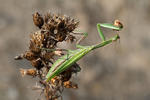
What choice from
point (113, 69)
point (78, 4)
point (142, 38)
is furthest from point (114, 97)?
point (78, 4)

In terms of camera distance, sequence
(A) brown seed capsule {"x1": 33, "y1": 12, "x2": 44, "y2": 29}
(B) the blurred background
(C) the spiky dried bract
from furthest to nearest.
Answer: (B) the blurred background, (A) brown seed capsule {"x1": 33, "y1": 12, "x2": 44, "y2": 29}, (C) the spiky dried bract

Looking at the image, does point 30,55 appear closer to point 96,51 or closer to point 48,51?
point 48,51

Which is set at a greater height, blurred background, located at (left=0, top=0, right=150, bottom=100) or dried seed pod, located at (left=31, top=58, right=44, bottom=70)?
dried seed pod, located at (left=31, top=58, right=44, bottom=70)

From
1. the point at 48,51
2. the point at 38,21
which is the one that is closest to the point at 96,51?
the point at 38,21

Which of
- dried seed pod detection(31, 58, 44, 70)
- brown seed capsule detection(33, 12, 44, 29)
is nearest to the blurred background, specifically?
brown seed capsule detection(33, 12, 44, 29)

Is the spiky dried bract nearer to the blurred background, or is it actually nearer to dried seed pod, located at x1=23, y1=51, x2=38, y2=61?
dried seed pod, located at x1=23, y1=51, x2=38, y2=61

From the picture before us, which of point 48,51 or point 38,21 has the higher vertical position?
point 38,21

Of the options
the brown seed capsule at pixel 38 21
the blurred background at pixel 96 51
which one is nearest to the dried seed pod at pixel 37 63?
the brown seed capsule at pixel 38 21
